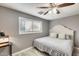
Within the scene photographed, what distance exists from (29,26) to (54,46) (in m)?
0.56

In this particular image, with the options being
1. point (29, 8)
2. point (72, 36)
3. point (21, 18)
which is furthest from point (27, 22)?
point (72, 36)

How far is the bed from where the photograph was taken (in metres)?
1.35

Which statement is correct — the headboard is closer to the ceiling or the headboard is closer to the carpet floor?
the ceiling

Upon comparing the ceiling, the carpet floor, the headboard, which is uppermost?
the ceiling

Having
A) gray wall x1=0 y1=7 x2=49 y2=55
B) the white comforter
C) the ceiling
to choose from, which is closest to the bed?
the white comforter

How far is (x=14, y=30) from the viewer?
1.41m

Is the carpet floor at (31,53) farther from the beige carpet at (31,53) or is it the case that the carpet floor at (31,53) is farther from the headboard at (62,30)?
the headboard at (62,30)

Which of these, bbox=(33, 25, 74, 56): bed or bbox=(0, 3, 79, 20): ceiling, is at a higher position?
bbox=(0, 3, 79, 20): ceiling

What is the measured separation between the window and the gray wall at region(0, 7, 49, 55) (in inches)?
2.3

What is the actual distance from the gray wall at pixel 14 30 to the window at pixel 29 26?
58 millimetres

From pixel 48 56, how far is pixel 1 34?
0.88 metres

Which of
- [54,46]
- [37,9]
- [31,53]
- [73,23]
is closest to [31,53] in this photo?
[31,53]

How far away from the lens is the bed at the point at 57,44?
1347mm

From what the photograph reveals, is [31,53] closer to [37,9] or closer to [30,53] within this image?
[30,53]
